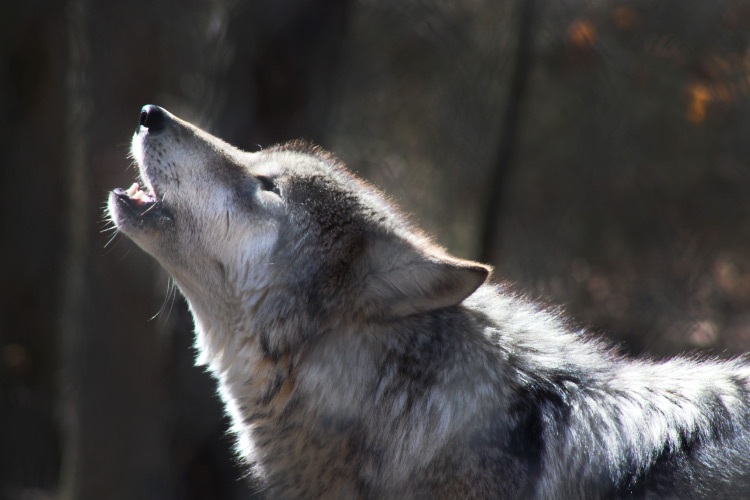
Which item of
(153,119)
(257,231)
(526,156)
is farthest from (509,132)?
(153,119)

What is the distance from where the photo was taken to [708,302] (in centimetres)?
739

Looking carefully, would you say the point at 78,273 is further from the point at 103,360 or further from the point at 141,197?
the point at 141,197

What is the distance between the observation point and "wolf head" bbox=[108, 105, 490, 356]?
2.70 m

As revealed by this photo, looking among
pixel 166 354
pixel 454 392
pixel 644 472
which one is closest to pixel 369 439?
pixel 454 392

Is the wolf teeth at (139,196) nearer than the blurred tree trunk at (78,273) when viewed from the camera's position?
Yes

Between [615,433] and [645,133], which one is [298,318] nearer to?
[615,433]

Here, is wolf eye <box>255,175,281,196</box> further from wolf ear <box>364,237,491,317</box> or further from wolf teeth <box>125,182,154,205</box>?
wolf ear <box>364,237,491,317</box>

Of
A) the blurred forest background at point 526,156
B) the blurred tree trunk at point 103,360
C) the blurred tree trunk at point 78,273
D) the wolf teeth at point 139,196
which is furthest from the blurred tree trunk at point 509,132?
the wolf teeth at point 139,196

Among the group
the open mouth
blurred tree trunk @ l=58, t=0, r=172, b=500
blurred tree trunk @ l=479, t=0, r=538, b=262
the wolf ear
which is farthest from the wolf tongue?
blurred tree trunk @ l=479, t=0, r=538, b=262

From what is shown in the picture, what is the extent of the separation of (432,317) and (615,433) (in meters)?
0.68

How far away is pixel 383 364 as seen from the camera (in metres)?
2.58

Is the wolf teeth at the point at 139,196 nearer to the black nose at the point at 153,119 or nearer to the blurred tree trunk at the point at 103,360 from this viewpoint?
the black nose at the point at 153,119

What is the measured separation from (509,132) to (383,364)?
9.91 feet

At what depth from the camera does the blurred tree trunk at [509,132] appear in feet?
16.9
